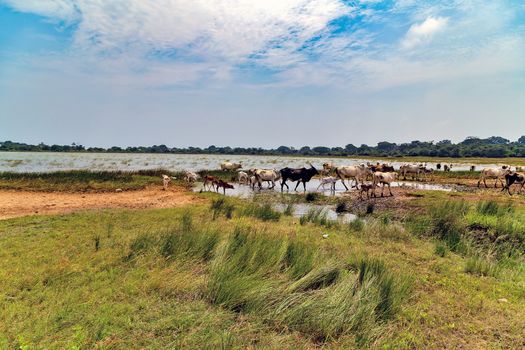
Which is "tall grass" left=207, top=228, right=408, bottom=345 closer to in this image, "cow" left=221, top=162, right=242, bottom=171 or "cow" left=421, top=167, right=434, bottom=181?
"cow" left=221, top=162, right=242, bottom=171

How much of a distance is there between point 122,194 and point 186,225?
10717 millimetres

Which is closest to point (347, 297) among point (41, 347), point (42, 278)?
point (41, 347)

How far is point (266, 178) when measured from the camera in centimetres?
2400

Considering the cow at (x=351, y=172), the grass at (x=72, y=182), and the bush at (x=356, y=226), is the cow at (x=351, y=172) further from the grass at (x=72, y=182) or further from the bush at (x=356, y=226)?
the bush at (x=356, y=226)

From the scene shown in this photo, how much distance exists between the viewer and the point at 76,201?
1473cm

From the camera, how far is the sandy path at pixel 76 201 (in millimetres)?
12469

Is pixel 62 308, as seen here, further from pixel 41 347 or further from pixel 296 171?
pixel 296 171

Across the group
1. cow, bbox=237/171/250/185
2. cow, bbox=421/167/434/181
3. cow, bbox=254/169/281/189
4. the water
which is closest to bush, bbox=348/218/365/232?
cow, bbox=254/169/281/189

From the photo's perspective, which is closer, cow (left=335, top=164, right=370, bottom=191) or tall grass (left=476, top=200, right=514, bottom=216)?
tall grass (left=476, top=200, right=514, bottom=216)

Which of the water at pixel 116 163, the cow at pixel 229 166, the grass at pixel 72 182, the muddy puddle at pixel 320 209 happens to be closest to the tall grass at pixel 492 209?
the muddy puddle at pixel 320 209

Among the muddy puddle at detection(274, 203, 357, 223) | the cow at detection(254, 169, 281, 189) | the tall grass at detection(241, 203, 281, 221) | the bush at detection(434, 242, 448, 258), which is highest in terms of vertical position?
the cow at detection(254, 169, 281, 189)

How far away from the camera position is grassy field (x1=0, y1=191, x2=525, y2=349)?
4102mm

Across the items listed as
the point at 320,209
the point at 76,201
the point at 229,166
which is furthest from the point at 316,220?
the point at 229,166

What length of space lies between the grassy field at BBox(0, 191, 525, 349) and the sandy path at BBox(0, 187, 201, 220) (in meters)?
4.28
